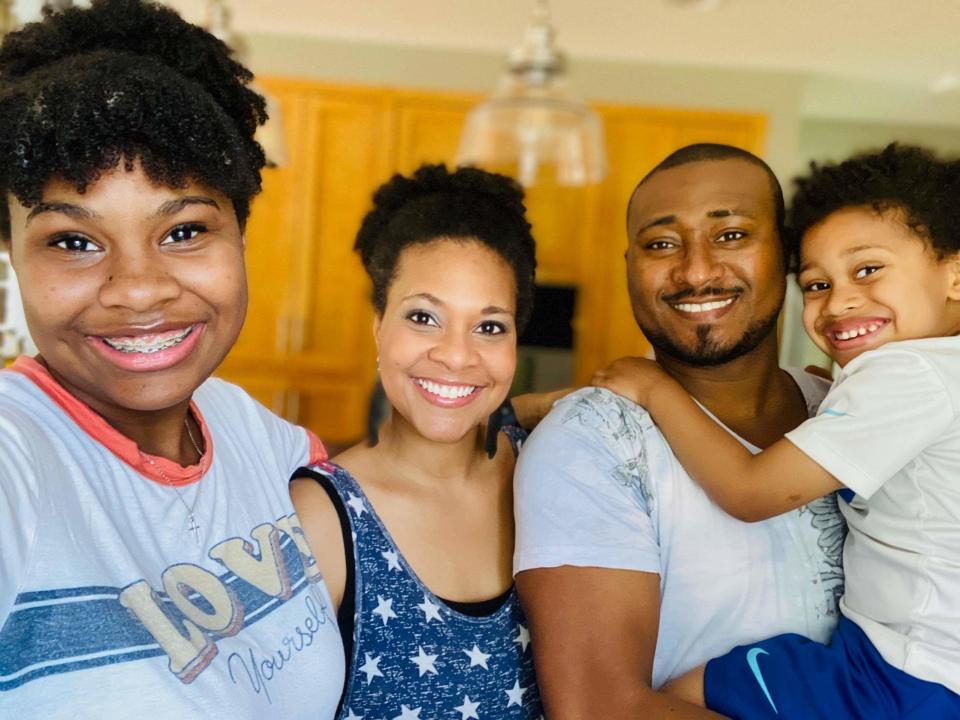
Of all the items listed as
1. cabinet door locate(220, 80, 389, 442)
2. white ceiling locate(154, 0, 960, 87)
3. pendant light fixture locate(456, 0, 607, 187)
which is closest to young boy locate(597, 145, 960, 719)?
pendant light fixture locate(456, 0, 607, 187)

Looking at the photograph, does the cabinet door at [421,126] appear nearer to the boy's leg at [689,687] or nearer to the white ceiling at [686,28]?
the white ceiling at [686,28]

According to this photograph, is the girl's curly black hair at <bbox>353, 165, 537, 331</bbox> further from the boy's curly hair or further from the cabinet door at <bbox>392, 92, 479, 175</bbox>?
the cabinet door at <bbox>392, 92, 479, 175</bbox>

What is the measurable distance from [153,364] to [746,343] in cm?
94

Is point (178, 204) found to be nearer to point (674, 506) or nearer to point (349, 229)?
point (674, 506)

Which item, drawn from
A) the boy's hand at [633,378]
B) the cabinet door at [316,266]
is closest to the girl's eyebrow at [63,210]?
the boy's hand at [633,378]

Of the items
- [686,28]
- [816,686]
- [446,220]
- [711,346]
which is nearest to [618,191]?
[686,28]

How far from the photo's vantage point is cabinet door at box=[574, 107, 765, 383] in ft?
17.2

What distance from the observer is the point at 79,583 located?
76 centimetres

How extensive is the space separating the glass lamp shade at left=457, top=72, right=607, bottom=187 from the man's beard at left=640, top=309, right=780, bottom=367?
5.00 ft

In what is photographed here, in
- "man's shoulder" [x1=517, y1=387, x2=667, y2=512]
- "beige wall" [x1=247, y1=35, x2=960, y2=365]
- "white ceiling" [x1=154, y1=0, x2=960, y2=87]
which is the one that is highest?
"white ceiling" [x1=154, y1=0, x2=960, y2=87]

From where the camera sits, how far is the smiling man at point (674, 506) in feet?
3.76

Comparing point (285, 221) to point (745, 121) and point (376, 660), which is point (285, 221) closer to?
point (745, 121)

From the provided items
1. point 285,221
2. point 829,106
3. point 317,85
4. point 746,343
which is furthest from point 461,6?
point 746,343

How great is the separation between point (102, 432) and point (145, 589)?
0.17m
